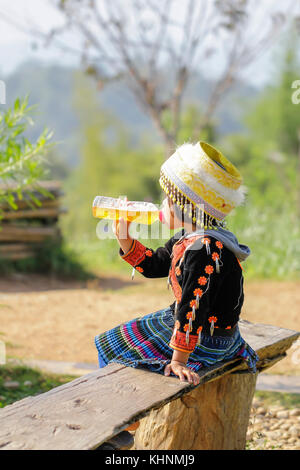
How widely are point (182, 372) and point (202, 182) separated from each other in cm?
79

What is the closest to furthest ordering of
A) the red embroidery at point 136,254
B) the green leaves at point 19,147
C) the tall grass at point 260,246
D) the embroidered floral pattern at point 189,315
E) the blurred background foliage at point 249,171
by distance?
the embroidered floral pattern at point 189,315 → the red embroidery at point 136,254 → the green leaves at point 19,147 → the tall grass at point 260,246 → the blurred background foliage at point 249,171

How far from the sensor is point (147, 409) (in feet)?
6.32

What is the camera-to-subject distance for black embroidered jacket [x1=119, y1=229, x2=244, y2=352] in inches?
84.0

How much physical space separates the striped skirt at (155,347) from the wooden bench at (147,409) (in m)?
0.05

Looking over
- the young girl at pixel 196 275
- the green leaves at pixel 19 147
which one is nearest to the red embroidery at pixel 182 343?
the young girl at pixel 196 275

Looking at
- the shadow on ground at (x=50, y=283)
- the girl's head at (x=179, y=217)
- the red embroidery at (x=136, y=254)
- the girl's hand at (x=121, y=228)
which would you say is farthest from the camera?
the shadow on ground at (x=50, y=283)

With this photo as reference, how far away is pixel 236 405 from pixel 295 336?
67cm

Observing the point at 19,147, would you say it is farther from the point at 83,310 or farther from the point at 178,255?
the point at 83,310

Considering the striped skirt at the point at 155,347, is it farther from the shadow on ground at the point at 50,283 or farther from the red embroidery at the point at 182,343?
the shadow on ground at the point at 50,283

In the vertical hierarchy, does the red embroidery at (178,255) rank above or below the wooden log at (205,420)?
above

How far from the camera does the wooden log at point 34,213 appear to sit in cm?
747

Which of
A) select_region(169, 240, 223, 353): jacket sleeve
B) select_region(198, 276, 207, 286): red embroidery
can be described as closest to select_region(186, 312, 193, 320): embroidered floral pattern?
select_region(169, 240, 223, 353): jacket sleeve

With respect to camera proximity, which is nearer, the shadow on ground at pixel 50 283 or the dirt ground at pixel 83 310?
the dirt ground at pixel 83 310
